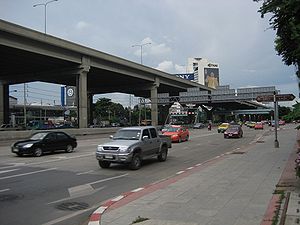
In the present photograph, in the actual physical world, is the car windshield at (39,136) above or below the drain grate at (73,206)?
above

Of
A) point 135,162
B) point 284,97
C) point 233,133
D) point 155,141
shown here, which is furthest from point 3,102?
point 135,162

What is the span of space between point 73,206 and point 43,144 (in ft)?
45.4

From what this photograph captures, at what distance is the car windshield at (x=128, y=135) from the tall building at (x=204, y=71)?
157m

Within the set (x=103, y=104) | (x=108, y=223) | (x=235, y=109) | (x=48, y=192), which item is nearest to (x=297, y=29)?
(x=108, y=223)

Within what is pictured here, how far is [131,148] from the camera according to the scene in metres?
15.4

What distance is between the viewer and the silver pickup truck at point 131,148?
15262 mm

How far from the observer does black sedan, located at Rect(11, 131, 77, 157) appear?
21484mm

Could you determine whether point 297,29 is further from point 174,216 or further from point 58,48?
point 58,48

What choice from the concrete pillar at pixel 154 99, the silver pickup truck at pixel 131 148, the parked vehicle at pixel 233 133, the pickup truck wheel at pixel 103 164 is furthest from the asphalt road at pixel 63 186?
the concrete pillar at pixel 154 99

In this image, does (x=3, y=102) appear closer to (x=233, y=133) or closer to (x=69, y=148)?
(x=233, y=133)

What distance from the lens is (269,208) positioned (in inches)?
309

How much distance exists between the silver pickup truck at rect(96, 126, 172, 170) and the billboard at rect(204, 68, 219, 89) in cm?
15624

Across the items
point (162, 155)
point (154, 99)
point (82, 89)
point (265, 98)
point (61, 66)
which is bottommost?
point (162, 155)

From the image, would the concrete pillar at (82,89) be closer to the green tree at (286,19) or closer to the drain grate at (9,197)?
the green tree at (286,19)
